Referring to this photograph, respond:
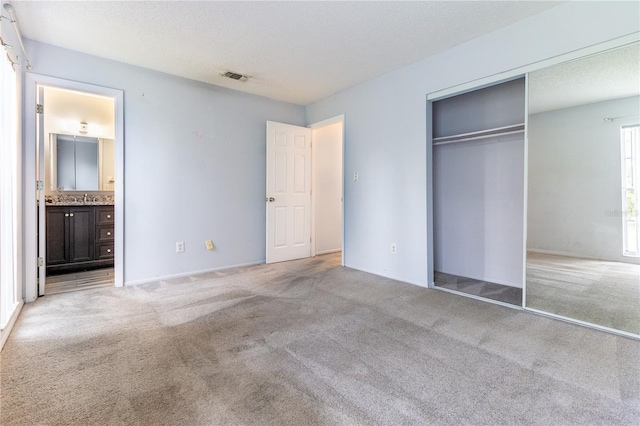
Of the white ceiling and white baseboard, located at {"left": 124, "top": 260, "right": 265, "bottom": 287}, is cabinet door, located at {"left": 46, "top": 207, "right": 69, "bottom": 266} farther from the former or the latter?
the white ceiling

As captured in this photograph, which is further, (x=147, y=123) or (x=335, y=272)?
(x=335, y=272)

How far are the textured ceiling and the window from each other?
33 centimetres

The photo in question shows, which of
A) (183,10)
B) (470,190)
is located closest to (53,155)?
(183,10)

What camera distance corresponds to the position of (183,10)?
247 cm

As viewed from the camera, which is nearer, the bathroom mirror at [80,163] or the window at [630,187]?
the window at [630,187]

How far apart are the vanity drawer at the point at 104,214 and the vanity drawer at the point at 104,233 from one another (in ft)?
0.26

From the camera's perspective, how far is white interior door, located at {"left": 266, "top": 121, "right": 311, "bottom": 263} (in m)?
4.61

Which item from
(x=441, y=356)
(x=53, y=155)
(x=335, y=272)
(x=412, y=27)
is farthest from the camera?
(x=53, y=155)

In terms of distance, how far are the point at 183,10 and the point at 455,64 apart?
260 centimetres

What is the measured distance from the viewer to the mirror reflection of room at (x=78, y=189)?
4.01 m

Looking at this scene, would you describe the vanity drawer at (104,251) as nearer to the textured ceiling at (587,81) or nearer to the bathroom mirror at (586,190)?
the bathroom mirror at (586,190)

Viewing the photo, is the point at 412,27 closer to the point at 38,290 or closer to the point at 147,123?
the point at 147,123

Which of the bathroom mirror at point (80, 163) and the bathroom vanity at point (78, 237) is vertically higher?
the bathroom mirror at point (80, 163)

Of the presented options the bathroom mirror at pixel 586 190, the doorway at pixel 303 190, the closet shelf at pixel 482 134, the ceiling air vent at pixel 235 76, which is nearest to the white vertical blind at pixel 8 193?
the ceiling air vent at pixel 235 76
